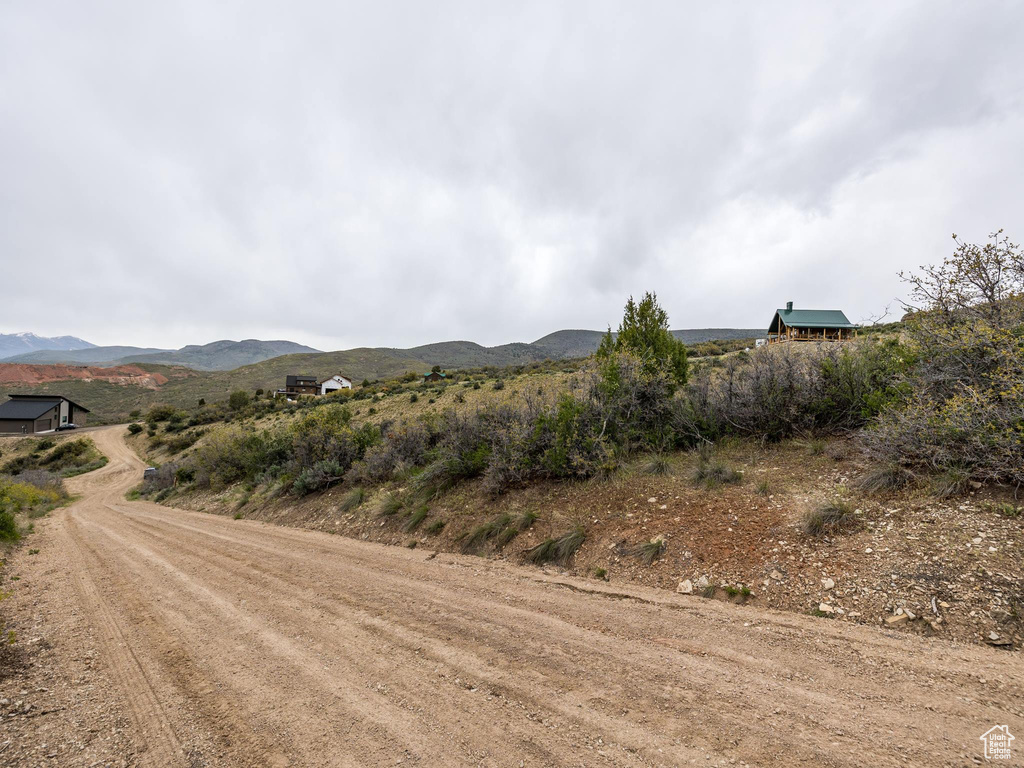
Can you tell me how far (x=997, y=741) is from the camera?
2594mm

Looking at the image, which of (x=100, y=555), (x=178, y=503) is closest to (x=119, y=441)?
(x=178, y=503)

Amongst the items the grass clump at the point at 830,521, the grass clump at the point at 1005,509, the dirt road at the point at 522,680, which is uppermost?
the grass clump at the point at 1005,509

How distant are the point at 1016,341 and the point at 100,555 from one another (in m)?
16.3

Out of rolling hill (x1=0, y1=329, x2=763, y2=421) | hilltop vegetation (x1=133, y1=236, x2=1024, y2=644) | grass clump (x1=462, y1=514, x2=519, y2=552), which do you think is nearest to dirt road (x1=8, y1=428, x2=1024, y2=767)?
hilltop vegetation (x1=133, y1=236, x2=1024, y2=644)

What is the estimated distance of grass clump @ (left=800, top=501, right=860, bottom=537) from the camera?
17.2 ft

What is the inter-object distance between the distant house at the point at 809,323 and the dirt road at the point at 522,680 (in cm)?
3789

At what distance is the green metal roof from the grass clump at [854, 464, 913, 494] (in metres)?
36.7

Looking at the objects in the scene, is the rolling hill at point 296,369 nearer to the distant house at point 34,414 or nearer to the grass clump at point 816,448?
the distant house at point 34,414

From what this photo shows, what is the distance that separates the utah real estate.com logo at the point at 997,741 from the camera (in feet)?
8.14

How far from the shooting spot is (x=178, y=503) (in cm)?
1738

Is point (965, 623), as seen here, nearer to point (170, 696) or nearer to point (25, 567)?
point (170, 696)

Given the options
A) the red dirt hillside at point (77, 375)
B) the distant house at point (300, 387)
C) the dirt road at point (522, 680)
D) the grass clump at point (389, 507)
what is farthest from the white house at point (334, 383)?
the dirt road at point (522, 680)

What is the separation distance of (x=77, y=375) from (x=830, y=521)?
6654 inches

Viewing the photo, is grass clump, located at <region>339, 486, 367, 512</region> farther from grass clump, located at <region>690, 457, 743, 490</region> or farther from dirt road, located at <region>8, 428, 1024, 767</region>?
grass clump, located at <region>690, 457, 743, 490</region>
